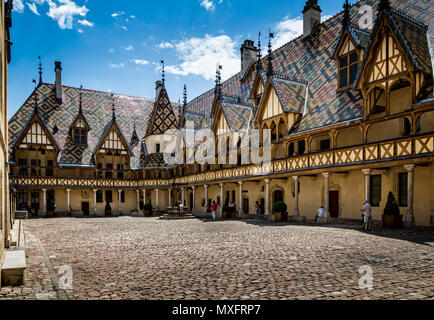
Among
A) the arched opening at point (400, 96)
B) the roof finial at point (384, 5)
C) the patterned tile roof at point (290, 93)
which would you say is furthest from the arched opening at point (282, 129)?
the roof finial at point (384, 5)

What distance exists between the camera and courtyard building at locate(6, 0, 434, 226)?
1596 cm

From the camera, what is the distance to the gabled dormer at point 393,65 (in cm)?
1514

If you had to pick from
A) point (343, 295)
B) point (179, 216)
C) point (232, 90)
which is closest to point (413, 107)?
point (343, 295)

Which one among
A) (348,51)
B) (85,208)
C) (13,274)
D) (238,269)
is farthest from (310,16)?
(85,208)

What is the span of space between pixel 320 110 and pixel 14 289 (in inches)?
746

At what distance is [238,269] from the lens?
696 cm

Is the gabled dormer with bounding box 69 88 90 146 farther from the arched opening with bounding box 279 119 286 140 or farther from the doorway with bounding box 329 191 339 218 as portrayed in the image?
the doorway with bounding box 329 191 339 218

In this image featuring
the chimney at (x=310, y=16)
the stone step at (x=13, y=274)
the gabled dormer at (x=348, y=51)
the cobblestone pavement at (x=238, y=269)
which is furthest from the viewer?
the chimney at (x=310, y=16)

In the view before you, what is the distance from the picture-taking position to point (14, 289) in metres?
5.59

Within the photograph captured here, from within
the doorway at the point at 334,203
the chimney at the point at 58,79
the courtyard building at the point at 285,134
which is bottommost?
the doorway at the point at 334,203

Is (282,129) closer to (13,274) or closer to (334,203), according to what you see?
(334,203)

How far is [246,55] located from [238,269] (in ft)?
101

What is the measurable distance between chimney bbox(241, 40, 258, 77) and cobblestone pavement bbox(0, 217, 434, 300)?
87.0 ft

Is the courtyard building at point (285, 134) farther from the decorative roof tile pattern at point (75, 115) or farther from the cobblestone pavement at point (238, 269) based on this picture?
the cobblestone pavement at point (238, 269)
